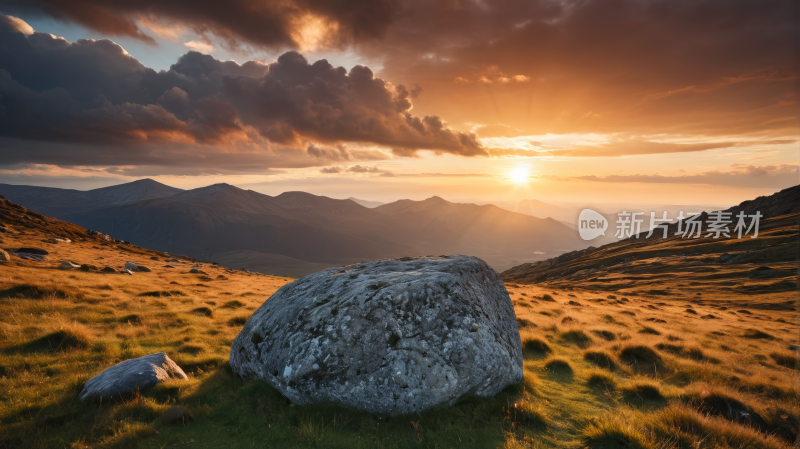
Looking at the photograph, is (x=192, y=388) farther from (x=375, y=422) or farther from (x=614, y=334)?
(x=614, y=334)

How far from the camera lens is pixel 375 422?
698 cm

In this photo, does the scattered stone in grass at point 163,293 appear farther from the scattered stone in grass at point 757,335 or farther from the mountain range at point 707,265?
the mountain range at point 707,265

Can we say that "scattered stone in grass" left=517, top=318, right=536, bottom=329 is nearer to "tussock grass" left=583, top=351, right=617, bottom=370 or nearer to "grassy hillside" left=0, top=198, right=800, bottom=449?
"grassy hillside" left=0, top=198, right=800, bottom=449

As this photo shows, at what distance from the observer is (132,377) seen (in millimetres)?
8156

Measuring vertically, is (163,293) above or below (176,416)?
below

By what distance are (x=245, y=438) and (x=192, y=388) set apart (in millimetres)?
3043

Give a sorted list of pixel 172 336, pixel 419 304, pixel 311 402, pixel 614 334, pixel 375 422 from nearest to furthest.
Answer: pixel 375 422 → pixel 311 402 → pixel 419 304 → pixel 172 336 → pixel 614 334

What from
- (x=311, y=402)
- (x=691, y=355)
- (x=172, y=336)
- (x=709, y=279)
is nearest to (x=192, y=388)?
(x=311, y=402)

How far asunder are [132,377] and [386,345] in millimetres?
6794

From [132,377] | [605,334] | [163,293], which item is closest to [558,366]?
[605,334]

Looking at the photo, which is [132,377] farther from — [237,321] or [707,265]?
[707,265]

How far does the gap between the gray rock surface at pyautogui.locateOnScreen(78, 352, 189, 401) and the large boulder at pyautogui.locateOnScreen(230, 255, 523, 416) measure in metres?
1.68

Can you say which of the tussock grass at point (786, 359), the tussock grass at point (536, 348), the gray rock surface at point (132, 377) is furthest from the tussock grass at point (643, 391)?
the gray rock surface at point (132, 377)

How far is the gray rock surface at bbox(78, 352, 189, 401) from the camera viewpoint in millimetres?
7629
